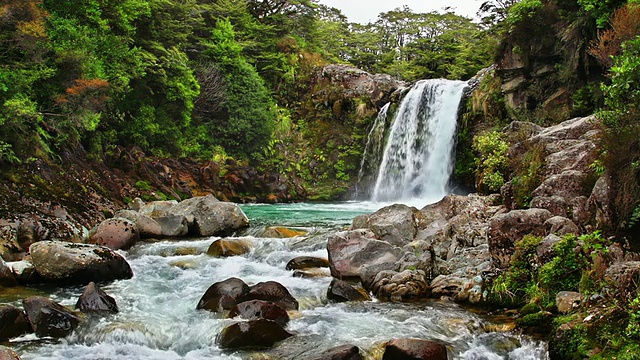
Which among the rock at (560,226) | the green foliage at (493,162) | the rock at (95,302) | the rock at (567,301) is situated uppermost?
the green foliage at (493,162)

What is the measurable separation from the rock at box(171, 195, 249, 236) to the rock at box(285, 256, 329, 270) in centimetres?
463

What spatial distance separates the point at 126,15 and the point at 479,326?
1718cm

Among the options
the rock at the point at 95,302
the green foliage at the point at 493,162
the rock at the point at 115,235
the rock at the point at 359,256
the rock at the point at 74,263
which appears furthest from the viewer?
the green foliage at the point at 493,162

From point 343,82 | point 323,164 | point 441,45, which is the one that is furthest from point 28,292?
point 441,45

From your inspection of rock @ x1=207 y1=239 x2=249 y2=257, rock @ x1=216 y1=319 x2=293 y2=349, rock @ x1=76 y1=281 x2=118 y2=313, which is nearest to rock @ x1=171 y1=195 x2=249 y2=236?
rock @ x1=207 y1=239 x2=249 y2=257

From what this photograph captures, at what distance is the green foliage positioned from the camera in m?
12.6

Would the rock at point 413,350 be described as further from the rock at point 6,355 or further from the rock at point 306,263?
the rock at point 306,263

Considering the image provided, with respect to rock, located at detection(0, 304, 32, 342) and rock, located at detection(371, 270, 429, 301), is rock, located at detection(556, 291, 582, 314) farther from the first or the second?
rock, located at detection(0, 304, 32, 342)

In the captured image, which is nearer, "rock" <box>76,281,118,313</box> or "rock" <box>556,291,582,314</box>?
"rock" <box>556,291,582,314</box>

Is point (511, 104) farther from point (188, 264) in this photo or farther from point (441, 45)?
point (441, 45)

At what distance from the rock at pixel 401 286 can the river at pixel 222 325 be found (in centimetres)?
32

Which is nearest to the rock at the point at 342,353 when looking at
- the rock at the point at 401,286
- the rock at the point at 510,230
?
the rock at the point at 401,286

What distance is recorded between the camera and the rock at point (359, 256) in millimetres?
9188

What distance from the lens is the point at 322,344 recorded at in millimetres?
6230
